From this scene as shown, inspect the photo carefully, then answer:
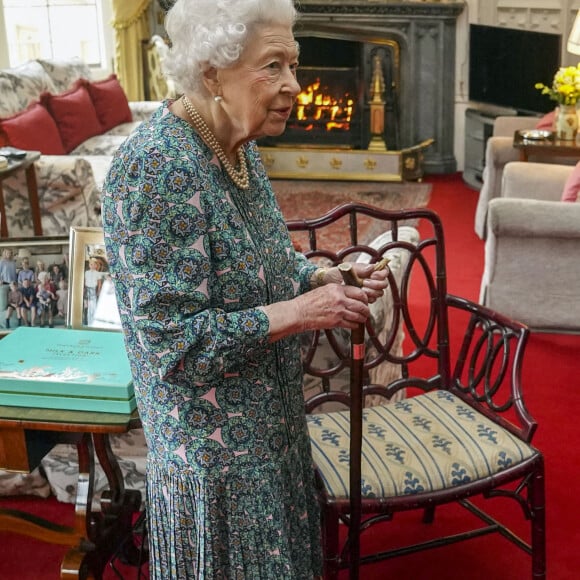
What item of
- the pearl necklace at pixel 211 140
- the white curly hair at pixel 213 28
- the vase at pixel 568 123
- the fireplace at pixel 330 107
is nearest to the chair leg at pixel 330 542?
the pearl necklace at pixel 211 140

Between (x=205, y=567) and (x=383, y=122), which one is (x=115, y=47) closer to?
(x=383, y=122)

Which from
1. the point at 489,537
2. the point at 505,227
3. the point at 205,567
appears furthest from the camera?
the point at 505,227

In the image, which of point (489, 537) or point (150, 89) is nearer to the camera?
point (489, 537)

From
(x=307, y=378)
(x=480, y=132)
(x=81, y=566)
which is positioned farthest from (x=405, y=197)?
(x=81, y=566)

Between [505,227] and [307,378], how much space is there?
1748 millimetres

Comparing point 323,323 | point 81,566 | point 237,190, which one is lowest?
point 81,566

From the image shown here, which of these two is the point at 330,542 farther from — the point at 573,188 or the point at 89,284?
the point at 573,188

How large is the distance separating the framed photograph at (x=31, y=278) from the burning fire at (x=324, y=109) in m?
5.78

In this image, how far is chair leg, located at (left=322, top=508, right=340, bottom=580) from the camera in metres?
2.17

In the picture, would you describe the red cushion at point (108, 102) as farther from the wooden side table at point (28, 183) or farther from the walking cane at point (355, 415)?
the walking cane at point (355, 415)

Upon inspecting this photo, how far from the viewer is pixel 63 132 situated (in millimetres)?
6254

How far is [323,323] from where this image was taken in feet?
5.43

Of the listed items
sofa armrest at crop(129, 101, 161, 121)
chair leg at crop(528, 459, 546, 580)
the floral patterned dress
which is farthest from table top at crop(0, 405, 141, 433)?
sofa armrest at crop(129, 101, 161, 121)

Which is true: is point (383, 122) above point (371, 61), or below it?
below
